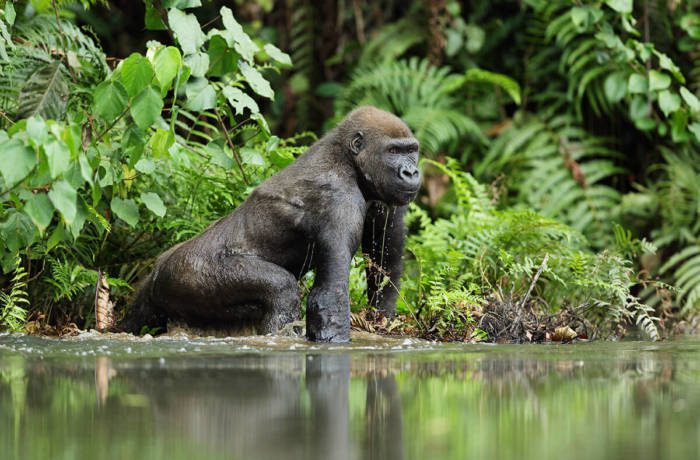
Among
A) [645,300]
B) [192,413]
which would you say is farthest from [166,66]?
[645,300]

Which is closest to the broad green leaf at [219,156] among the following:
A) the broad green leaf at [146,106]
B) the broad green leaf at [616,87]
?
the broad green leaf at [146,106]

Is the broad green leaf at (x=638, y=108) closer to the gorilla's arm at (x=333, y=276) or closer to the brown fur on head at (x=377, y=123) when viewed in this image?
the brown fur on head at (x=377, y=123)

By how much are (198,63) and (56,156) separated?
2.10 metres

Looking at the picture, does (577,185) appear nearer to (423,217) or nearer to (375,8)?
(423,217)

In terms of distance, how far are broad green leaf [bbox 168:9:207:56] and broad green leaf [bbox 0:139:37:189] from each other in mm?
1868

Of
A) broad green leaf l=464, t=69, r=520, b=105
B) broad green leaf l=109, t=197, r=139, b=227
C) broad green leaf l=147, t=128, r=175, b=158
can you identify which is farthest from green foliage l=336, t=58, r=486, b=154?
broad green leaf l=147, t=128, r=175, b=158

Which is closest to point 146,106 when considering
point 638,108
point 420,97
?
point 638,108

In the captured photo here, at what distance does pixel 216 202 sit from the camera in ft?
26.0

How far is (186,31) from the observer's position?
6289 mm

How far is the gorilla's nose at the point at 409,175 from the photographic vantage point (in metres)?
6.57

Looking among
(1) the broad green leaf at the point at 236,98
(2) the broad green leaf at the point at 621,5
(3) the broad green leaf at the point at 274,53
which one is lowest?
(1) the broad green leaf at the point at 236,98

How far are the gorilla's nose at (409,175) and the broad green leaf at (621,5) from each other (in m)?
4.11

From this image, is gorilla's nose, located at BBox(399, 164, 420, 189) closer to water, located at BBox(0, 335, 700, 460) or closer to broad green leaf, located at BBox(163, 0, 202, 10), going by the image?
water, located at BBox(0, 335, 700, 460)

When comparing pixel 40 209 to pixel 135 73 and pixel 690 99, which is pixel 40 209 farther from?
pixel 690 99
